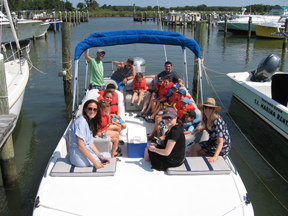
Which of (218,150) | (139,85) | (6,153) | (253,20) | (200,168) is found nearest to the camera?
(200,168)

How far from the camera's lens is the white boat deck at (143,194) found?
312 cm

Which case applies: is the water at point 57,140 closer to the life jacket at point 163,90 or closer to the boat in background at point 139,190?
the boat in background at point 139,190

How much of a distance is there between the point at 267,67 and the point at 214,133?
590 centimetres

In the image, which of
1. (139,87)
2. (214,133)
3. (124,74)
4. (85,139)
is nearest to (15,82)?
(124,74)

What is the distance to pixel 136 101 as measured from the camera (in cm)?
662

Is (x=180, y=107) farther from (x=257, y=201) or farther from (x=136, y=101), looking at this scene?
(x=257, y=201)

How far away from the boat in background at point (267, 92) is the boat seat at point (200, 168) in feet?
12.5

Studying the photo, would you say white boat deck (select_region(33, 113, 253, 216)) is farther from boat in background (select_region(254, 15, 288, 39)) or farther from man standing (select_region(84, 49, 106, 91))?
boat in background (select_region(254, 15, 288, 39))

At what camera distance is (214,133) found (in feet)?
12.5

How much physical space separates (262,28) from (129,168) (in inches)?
1071

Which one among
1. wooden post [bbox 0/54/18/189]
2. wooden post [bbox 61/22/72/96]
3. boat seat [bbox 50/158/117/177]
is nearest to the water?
wooden post [bbox 0/54/18/189]

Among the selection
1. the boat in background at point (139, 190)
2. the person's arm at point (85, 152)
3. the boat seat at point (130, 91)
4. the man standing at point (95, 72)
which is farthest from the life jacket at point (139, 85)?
the person's arm at point (85, 152)

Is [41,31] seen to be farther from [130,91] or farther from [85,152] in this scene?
[85,152]

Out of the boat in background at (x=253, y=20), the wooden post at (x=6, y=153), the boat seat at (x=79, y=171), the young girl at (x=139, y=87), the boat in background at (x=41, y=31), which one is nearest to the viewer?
the boat seat at (x=79, y=171)
